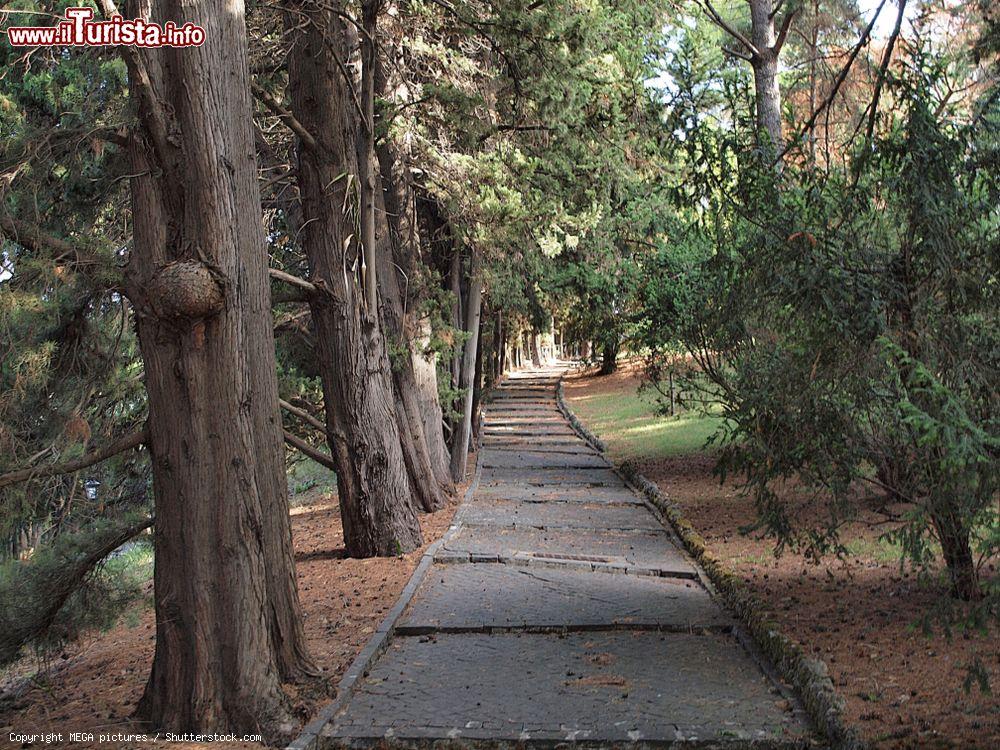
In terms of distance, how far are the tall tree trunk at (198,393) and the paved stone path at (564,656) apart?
2.77 feet

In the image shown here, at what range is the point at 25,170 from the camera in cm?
720

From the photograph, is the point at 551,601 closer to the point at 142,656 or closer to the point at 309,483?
the point at 142,656

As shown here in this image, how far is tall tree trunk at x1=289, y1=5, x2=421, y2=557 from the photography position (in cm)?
1154

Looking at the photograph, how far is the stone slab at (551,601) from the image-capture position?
8.75 meters

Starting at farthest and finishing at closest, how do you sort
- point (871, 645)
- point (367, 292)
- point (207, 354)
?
point (367, 292)
point (871, 645)
point (207, 354)

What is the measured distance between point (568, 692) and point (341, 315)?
5.81m

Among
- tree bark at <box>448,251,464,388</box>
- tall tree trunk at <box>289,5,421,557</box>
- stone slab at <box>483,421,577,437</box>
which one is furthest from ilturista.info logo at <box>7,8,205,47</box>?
stone slab at <box>483,421,577,437</box>

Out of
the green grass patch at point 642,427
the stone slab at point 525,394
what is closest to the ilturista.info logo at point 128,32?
the green grass patch at point 642,427

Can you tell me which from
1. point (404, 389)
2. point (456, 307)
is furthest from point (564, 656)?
point (456, 307)

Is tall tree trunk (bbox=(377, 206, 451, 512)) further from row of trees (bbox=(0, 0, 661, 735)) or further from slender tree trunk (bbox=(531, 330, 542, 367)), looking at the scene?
slender tree trunk (bbox=(531, 330, 542, 367))

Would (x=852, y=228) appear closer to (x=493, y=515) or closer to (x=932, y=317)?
(x=932, y=317)

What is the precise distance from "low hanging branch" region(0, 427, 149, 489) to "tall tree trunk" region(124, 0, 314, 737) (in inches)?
4.8

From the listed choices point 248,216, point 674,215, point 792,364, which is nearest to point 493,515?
point 674,215

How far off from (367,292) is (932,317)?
674 centimetres
